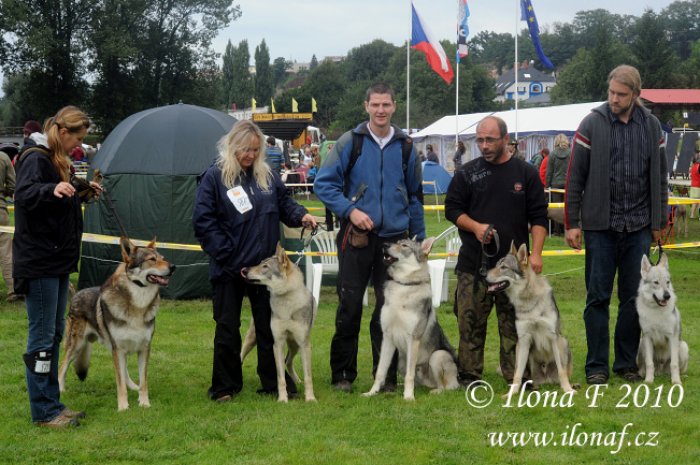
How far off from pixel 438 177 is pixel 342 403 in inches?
779

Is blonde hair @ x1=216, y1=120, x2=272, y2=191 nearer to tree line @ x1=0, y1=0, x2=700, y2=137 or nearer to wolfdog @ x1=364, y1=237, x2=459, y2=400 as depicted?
wolfdog @ x1=364, y1=237, x2=459, y2=400

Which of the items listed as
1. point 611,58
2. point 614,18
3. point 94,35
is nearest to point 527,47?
point 614,18

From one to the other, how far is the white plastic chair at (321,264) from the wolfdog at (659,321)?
358 centimetres

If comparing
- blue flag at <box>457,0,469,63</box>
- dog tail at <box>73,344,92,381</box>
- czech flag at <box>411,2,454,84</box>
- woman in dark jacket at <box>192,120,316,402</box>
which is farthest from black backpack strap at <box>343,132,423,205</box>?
blue flag at <box>457,0,469,63</box>

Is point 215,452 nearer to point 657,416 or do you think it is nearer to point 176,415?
point 176,415

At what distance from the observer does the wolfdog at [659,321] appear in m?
5.62

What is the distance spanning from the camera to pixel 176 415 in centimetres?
513

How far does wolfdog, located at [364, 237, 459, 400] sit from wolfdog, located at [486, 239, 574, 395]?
494 millimetres

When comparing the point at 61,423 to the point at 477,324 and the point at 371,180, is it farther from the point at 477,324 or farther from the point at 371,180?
the point at 477,324

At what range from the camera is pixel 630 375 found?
5922mm

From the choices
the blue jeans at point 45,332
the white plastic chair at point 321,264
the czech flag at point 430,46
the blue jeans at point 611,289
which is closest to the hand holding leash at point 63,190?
the blue jeans at point 45,332

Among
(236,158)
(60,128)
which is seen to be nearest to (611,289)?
(236,158)

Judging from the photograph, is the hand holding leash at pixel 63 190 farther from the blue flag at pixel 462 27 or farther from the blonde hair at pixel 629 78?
the blue flag at pixel 462 27

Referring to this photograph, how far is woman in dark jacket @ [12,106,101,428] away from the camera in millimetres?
4496
